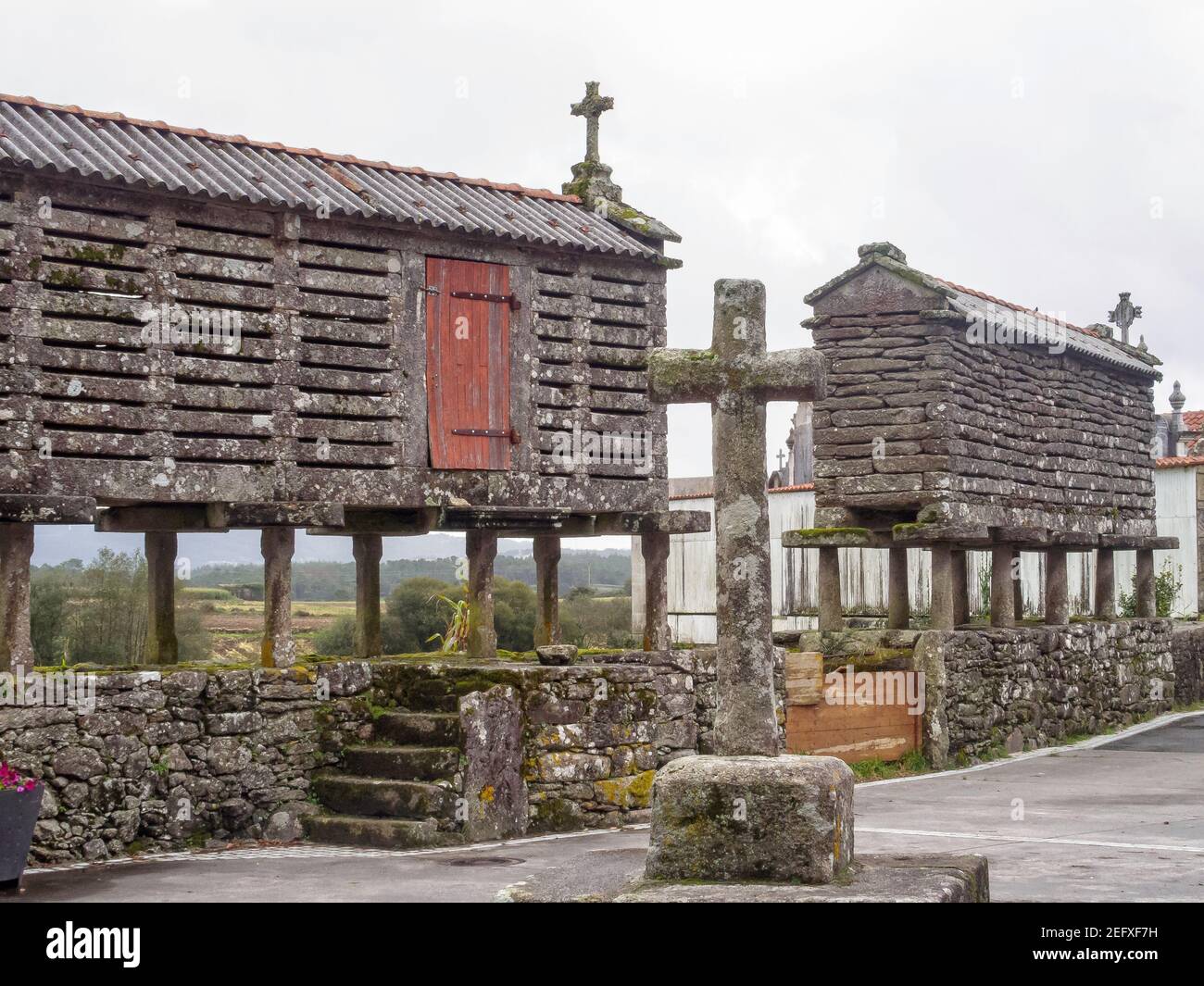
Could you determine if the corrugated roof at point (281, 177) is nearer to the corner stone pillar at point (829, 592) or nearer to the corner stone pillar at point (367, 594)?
the corner stone pillar at point (367, 594)

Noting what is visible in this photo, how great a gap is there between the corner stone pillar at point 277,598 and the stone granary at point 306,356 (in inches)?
0.8

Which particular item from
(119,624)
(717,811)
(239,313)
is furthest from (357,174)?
(119,624)

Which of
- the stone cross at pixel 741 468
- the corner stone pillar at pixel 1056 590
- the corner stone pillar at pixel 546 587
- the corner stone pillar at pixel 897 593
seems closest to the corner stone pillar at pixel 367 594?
the corner stone pillar at pixel 546 587

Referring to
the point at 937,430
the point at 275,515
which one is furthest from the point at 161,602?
the point at 937,430

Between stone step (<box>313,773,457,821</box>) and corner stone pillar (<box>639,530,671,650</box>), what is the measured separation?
11.2ft

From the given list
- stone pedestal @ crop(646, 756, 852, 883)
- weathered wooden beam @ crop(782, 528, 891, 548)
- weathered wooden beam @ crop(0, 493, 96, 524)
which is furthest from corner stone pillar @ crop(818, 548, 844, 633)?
stone pedestal @ crop(646, 756, 852, 883)

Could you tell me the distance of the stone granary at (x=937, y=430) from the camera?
56.0 ft

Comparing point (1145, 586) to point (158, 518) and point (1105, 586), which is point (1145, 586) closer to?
point (1105, 586)

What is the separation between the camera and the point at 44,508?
34.8ft

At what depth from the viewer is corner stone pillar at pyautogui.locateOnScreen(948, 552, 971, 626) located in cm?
2009

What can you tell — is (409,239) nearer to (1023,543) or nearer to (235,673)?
(235,673)

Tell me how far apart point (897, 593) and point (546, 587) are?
5563mm

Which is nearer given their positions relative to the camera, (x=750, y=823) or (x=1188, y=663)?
(x=750, y=823)

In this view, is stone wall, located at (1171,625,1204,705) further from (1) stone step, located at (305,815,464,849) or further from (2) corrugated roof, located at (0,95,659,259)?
(1) stone step, located at (305,815,464,849)
